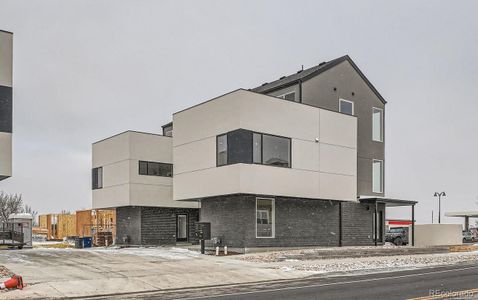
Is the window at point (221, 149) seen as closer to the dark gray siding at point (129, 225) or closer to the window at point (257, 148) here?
the window at point (257, 148)

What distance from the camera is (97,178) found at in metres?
39.5

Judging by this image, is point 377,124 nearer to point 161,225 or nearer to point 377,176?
point 377,176

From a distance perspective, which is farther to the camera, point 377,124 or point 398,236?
point 398,236

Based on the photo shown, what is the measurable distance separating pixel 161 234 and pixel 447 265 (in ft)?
63.1

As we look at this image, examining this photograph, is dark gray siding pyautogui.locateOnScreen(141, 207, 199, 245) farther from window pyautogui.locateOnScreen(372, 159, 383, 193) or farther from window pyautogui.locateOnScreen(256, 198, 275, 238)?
window pyautogui.locateOnScreen(372, 159, 383, 193)

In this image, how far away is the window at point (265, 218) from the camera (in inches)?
1104

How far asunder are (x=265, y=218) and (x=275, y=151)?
11.8 ft

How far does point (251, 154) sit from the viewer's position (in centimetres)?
2698

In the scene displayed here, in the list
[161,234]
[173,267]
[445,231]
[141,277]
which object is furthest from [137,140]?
[445,231]

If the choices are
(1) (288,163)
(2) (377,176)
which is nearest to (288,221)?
(1) (288,163)

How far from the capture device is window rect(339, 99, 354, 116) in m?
34.7

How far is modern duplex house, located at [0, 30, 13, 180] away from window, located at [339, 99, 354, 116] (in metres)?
20.7

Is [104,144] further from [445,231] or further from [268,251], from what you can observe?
[445,231]
